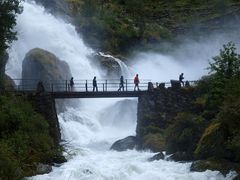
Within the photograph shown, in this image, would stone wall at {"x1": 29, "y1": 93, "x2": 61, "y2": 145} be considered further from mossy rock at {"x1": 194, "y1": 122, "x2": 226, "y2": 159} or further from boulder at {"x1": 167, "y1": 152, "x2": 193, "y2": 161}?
mossy rock at {"x1": 194, "y1": 122, "x2": 226, "y2": 159}

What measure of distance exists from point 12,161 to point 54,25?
4574cm

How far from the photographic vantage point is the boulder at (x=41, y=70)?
2283 inches

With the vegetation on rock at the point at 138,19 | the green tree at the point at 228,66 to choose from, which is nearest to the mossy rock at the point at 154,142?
the green tree at the point at 228,66

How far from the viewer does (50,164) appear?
39031 millimetres

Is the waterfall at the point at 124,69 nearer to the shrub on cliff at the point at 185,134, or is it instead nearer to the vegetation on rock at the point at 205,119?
the vegetation on rock at the point at 205,119

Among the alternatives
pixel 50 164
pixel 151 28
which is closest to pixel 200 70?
pixel 151 28

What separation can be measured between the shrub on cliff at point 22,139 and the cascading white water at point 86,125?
1.63m

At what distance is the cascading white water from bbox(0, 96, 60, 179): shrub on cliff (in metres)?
1.63

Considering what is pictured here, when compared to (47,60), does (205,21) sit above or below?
above

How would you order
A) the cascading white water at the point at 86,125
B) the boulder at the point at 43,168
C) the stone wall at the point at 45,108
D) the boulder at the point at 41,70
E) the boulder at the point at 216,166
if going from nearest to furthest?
the boulder at the point at 216,166, the cascading white water at the point at 86,125, the boulder at the point at 43,168, the stone wall at the point at 45,108, the boulder at the point at 41,70

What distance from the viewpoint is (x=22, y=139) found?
128ft

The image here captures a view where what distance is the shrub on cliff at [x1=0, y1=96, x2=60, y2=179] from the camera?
111ft

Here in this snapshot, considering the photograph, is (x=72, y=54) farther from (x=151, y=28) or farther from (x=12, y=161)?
(x=12, y=161)

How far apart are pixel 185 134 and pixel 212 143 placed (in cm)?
365
